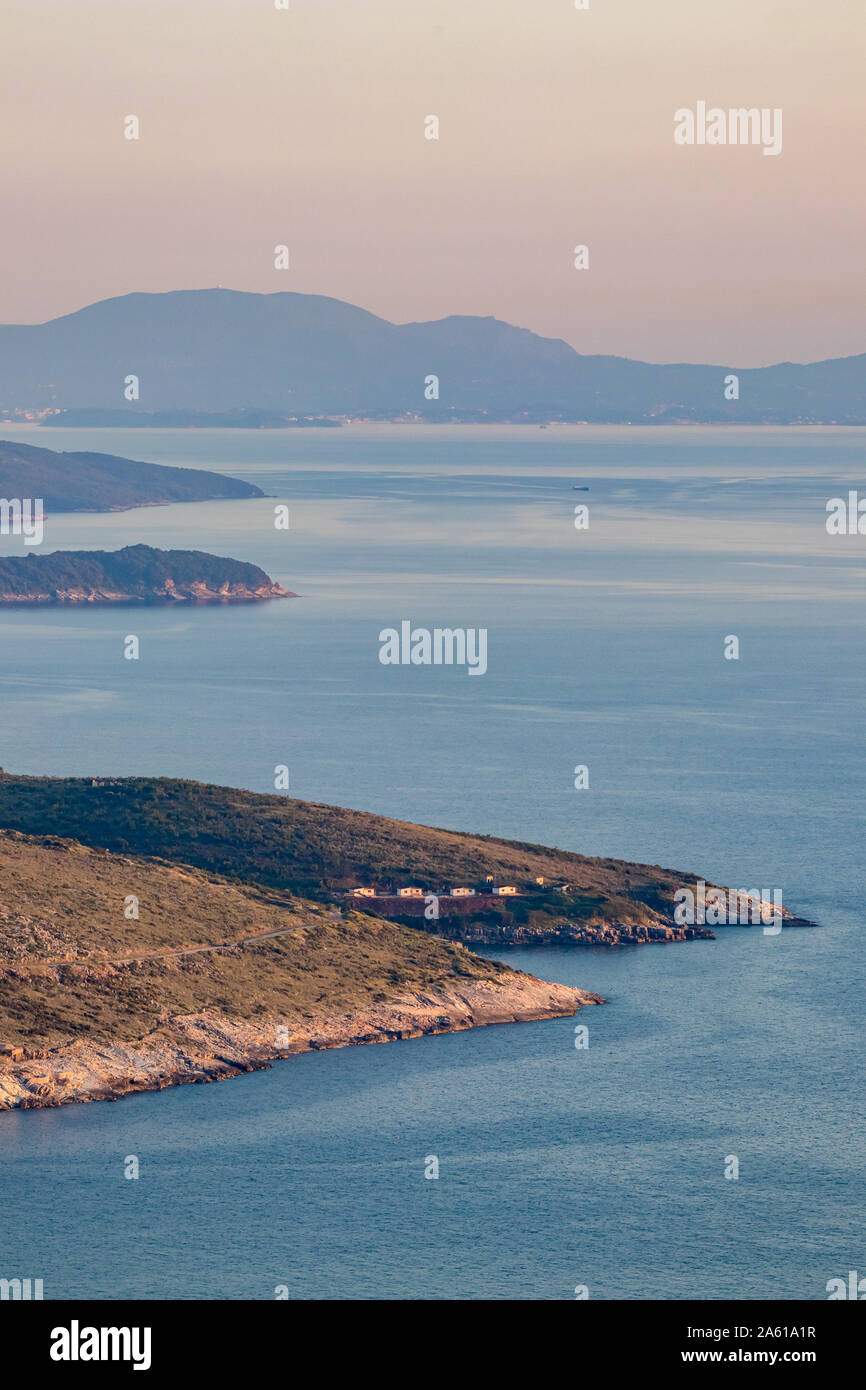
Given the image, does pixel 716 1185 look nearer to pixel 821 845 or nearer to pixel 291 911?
pixel 291 911

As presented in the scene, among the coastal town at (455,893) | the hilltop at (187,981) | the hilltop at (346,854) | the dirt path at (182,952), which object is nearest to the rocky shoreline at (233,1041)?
the hilltop at (187,981)

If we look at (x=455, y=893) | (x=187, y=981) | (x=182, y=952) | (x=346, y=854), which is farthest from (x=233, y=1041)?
(x=346, y=854)

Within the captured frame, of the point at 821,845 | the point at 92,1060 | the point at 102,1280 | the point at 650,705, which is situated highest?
the point at 650,705

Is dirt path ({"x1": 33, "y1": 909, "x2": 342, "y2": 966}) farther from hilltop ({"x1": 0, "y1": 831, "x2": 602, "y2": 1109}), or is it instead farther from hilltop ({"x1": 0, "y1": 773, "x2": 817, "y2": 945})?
hilltop ({"x1": 0, "y1": 773, "x2": 817, "y2": 945})

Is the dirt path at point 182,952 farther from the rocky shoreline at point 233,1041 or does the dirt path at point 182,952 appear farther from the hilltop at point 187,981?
the rocky shoreline at point 233,1041

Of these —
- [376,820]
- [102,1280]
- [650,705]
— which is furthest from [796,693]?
[102,1280]
